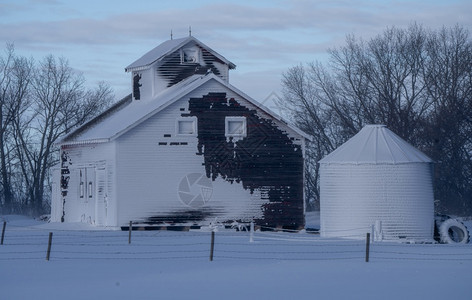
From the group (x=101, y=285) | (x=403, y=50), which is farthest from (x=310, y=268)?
(x=403, y=50)

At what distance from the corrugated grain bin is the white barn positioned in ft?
14.0

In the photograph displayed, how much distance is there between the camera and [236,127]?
1666 inches

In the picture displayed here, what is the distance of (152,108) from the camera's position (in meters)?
42.1

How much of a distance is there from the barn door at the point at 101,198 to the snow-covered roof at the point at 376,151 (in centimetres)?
934

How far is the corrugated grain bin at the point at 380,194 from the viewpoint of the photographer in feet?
122

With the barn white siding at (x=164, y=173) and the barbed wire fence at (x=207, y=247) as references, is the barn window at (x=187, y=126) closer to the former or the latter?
the barn white siding at (x=164, y=173)

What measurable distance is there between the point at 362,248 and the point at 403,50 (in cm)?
3609

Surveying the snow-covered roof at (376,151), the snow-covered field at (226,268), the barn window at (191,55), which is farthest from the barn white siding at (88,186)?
the snow-covered roof at (376,151)

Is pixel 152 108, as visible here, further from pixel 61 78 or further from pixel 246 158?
pixel 61 78

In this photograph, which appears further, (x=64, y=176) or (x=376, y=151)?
(x=64, y=176)

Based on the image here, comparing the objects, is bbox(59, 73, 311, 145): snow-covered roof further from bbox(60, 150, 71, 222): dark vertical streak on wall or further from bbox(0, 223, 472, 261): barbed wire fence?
bbox(0, 223, 472, 261): barbed wire fence

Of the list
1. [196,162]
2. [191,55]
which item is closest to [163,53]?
Result: [191,55]

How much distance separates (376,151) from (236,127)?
6744 mm

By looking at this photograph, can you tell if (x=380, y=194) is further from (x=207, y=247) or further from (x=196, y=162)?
(x=196, y=162)
